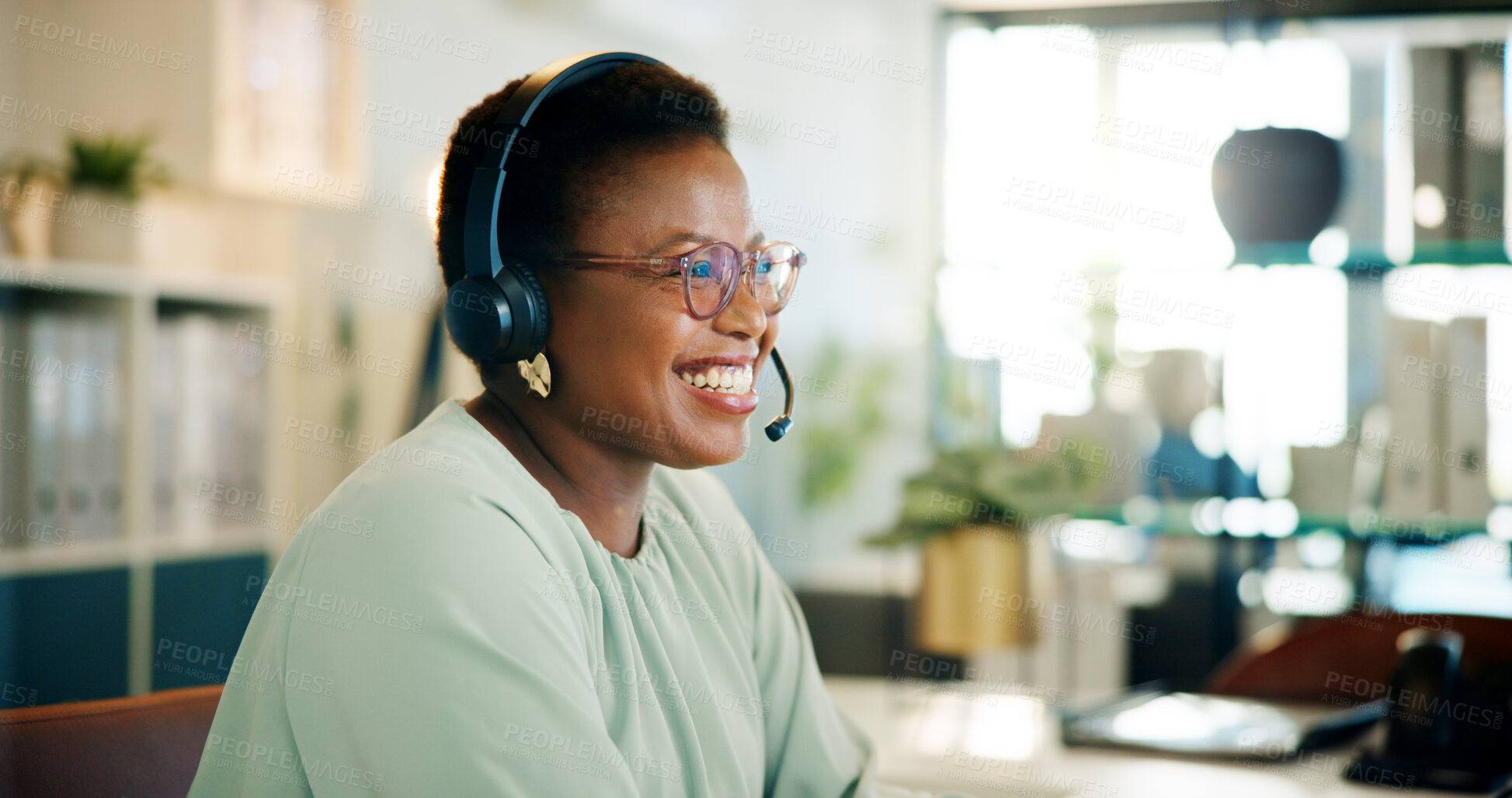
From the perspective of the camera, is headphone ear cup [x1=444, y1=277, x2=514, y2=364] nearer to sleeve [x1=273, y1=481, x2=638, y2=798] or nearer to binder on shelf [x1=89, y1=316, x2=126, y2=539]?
sleeve [x1=273, y1=481, x2=638, y2=798]

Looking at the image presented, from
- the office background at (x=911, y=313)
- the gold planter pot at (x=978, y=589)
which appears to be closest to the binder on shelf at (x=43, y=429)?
the office background at (x=911, y=313)

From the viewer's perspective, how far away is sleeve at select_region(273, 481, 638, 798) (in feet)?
2.40

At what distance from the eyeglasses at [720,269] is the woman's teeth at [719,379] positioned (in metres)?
0.05

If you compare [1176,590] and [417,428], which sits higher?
[417,428]

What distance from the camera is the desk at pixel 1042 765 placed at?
130 centimetres

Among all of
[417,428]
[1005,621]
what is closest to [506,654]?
[417,428]

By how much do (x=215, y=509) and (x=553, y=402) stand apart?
171 centimetres

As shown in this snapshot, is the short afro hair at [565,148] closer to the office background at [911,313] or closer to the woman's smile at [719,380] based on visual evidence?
the woman's smile at [719,380]

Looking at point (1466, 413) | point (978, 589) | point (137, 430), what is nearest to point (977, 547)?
point (978, 589)

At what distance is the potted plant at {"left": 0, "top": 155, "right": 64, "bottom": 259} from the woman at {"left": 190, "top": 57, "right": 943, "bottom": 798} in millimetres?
1333

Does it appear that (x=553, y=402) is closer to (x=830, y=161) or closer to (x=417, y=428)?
(x=417, y=428)

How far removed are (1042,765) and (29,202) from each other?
1890 mm

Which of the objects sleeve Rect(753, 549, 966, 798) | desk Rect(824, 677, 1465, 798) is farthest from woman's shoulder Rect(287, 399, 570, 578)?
desk Rect(824, 677, 1465, 798)

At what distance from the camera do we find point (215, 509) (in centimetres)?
243
